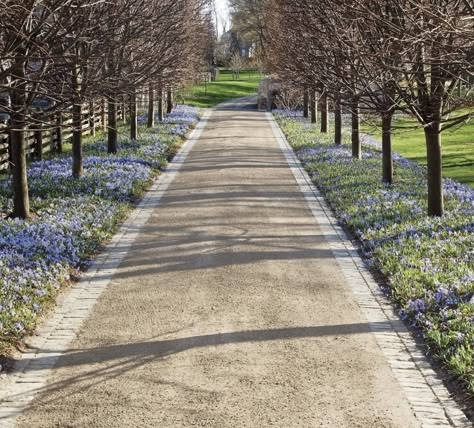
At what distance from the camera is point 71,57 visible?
696 centimetres

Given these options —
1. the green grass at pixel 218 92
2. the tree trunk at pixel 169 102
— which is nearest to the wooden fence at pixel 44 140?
the tree trunk at pixel 169 102

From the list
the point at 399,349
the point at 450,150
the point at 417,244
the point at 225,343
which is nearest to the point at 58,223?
the point at 225,343

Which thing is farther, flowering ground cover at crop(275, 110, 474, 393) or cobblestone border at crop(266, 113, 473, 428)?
flowering ground cover at crop(275, 110, 474, 393)

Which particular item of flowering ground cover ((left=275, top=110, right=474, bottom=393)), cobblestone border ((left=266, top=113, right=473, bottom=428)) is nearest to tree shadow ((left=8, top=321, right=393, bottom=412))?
cobblestone border ((left=266, top=113, right=473, bottom=428))

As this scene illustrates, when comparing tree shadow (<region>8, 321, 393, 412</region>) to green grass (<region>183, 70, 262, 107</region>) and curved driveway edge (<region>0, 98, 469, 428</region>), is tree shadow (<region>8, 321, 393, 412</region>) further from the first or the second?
green grass (<region>183, 70, 262, 107</region>)

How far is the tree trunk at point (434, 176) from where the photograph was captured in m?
12.2

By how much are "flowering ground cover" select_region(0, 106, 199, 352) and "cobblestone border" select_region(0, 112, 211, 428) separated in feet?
0.58

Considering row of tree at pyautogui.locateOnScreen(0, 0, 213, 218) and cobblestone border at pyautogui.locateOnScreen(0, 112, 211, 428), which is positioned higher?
row of tree at pyautogui.locateOnScreen(0, 0, 213, 218)

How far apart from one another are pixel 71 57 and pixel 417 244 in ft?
17.8

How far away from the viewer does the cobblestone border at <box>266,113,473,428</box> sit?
5.62 meters

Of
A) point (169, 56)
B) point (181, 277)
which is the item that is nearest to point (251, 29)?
point (169, 56)

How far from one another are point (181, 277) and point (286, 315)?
6.55 ft

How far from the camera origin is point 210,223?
12.8 meters

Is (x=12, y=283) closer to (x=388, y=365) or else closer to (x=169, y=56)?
(x=388, y=365)
